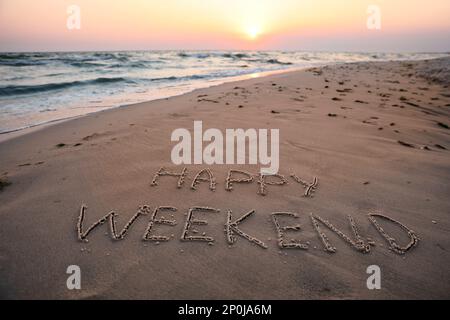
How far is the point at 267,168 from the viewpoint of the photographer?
290cm

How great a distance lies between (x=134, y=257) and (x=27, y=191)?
1389 millimetres

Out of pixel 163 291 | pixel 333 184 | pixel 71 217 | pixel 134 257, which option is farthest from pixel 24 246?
pixel 333 184

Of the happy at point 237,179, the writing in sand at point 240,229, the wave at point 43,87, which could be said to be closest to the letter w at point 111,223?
the writing in sand at point 240,229

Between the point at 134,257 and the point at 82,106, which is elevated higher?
the point at 82,106

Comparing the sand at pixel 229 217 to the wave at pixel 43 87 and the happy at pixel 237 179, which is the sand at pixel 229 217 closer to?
the happy at pixel 237 179

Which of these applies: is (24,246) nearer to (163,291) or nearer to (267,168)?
(163,291)

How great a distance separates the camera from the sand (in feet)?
5.36

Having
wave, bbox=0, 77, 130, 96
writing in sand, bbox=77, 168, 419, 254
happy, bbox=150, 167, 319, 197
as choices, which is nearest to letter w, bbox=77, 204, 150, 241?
writing in sand, bbox=77, 168, 419, 254

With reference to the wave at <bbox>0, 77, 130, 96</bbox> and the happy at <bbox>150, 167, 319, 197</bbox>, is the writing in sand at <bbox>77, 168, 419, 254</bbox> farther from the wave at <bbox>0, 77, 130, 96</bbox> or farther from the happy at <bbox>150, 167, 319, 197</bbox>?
the wave at <bbox>0, 77, 130, 96</bbox>

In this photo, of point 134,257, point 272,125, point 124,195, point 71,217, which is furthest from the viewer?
point 272,125

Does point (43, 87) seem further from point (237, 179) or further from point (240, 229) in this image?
point (240, 229)
